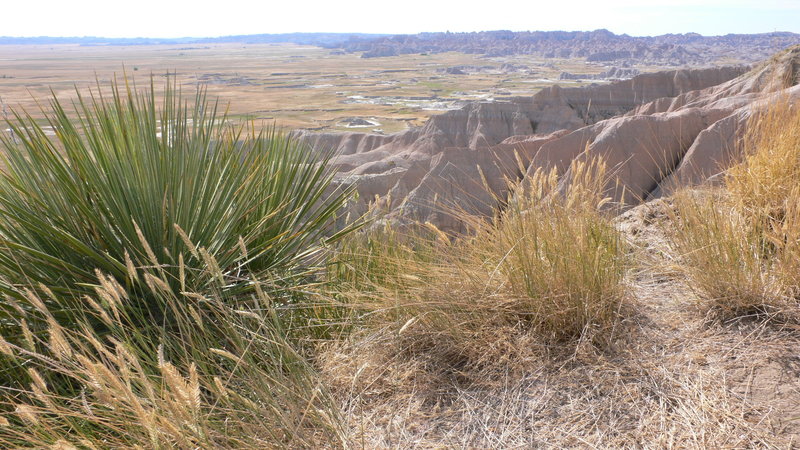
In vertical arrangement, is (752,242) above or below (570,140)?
above

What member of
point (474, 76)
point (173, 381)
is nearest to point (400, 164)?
point (173, 381)

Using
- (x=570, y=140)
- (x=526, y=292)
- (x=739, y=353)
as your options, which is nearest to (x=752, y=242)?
(x=739, y=353)

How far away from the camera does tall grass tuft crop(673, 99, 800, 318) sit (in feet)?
8.73

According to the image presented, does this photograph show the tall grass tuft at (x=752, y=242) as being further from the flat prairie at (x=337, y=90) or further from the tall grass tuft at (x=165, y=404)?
the flat prairie at (x=337, y=90)

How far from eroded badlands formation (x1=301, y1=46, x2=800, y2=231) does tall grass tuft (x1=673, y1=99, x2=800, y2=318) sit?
830 millimetres

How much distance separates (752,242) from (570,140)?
20.6 m

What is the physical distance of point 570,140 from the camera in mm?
22766

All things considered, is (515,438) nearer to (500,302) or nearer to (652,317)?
(500,302)

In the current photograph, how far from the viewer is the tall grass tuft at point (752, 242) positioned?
105 inches

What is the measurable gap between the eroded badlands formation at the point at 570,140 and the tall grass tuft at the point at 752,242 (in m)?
0.83

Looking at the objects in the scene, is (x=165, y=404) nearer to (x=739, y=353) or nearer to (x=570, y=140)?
(x=739, y=353)

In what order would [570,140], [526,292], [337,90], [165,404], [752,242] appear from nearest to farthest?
[165,404] < [526,292] < [752,242] < [570,140] < [337,90]

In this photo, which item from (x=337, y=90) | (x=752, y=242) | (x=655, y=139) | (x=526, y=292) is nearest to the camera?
(x=526, y=292)

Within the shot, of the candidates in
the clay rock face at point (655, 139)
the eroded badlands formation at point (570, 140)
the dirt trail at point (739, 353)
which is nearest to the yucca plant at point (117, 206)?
the eroded badlands formation at point (570, 140)
